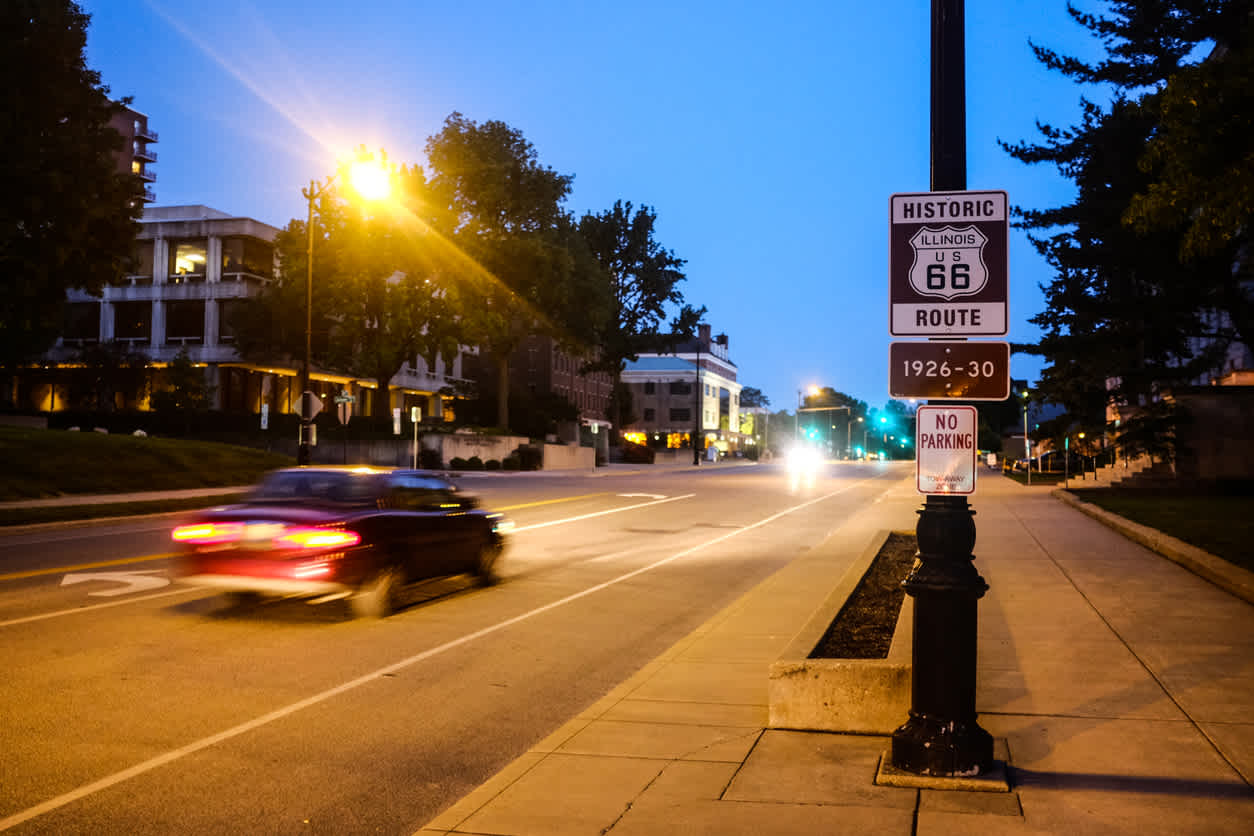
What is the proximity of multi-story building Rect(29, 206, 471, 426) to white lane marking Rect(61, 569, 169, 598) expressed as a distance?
1984 inches

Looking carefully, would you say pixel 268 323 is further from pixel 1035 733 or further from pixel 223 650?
pixel 1035 733

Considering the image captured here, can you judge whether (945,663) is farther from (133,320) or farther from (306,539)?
(133,320)

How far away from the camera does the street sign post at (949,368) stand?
5.54m

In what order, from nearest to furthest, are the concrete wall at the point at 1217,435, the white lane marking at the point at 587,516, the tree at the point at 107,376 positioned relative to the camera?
the white lane marking at the point at 587,516
the concrete wall at the point at 1217,435
the tree at the point at 107,376

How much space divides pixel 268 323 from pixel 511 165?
16.2 m

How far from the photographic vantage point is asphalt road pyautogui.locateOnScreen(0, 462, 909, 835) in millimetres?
5363

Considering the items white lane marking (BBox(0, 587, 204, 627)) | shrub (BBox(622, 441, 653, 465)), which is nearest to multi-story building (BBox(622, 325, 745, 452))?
shrub (BBox(622, 441, 653, 465))

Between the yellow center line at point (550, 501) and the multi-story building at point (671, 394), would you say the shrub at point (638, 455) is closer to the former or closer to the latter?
the multi-story building at point (671, 394)

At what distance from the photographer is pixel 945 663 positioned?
530 cm

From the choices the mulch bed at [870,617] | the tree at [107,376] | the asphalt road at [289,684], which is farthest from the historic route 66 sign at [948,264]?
the tree at [107,376]

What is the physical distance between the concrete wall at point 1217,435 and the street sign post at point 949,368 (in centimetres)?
3141

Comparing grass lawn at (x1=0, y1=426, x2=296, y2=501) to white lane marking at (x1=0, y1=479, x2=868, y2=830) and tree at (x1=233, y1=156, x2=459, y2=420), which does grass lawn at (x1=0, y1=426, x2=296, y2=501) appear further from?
white lane marking at (x1=0, y1=479, x2=868, y2=830)

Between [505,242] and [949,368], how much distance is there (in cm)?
5198

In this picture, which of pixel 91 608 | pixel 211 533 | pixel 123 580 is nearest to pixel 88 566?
pixel 123 580
